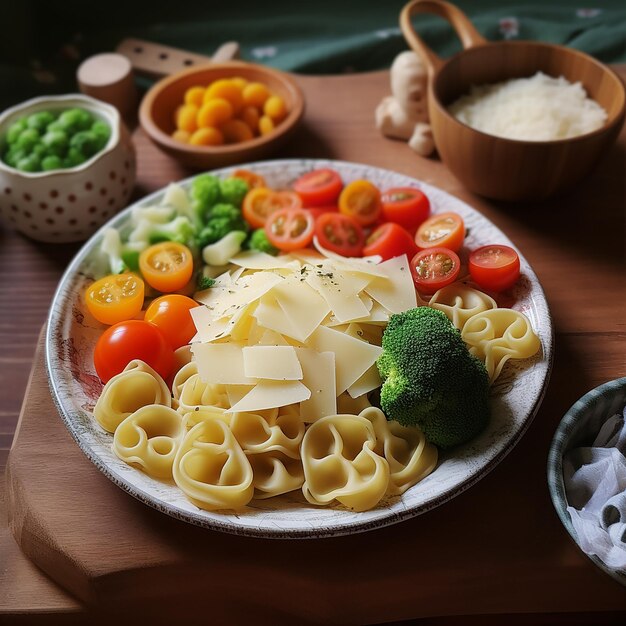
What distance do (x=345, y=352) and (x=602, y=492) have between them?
0.58 metres

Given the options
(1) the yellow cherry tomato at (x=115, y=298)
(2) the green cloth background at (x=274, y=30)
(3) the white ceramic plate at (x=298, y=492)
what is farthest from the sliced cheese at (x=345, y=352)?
(2) the green cloth background at (x=274, y=30)

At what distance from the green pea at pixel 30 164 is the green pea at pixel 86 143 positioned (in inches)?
4.4

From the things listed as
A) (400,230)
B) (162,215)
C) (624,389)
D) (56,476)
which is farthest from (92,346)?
(624,389)

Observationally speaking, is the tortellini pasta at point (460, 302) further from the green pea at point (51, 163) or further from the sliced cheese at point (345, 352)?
the green pea at point (51, 163)

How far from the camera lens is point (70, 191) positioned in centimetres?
220

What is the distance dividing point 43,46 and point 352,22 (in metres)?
1.29

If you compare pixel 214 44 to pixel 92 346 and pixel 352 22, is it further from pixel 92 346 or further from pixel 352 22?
pixel 92 346

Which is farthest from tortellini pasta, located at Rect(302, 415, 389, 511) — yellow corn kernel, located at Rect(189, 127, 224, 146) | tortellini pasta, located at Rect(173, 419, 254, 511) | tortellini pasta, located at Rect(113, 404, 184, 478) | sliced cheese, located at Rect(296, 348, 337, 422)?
yellow corn kernel, located at Rect(189, 127, 224, 146)

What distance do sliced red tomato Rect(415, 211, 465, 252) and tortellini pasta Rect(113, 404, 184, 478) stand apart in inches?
31.0

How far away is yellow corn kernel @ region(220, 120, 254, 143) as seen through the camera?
2.48 metres

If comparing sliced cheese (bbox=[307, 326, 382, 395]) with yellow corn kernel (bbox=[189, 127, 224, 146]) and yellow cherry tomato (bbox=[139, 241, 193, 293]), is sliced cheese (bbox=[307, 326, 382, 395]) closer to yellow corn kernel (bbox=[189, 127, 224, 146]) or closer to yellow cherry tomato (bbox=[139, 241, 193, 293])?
yellow cherry tomato (bbox=[139, 241, 193, 293])

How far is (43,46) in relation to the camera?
10.6 ft

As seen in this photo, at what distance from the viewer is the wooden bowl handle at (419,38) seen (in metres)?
2.32

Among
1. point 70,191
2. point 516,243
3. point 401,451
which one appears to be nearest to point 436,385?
point 401,451
